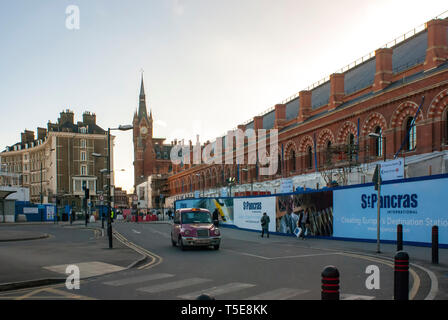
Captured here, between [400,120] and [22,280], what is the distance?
1110 inches

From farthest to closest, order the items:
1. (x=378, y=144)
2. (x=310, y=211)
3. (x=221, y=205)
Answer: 1. (x=221, y=205)
2. (x=378, y=144)
3. (x=310, y=211)

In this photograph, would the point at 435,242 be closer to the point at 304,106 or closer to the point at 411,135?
the point at 411,135

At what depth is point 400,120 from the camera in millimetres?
31156

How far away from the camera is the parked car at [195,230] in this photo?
59.2ft

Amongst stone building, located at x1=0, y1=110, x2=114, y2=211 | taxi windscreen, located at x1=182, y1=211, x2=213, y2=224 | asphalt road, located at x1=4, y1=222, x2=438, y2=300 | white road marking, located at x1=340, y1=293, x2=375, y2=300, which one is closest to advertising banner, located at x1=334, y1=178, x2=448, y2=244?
asphalt road, located at x1=4, y1=222, x2=438, y2=300

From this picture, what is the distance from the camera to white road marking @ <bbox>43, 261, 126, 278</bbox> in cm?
1197

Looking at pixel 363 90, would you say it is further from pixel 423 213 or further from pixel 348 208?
pixel 423 213

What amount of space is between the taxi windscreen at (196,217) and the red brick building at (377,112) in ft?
55.8

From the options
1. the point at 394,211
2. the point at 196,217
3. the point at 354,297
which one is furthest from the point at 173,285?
the point at 394,211

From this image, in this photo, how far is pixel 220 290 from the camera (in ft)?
30.3

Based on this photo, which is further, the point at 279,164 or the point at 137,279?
the point at 279,164

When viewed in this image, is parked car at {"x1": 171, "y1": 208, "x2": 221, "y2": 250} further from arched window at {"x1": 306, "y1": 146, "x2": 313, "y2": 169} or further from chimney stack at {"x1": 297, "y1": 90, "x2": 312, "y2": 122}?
chimney stack at {"x1": 297, "y1": 90, "x2": 312, "y2": 122}

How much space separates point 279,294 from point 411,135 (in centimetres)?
2539
